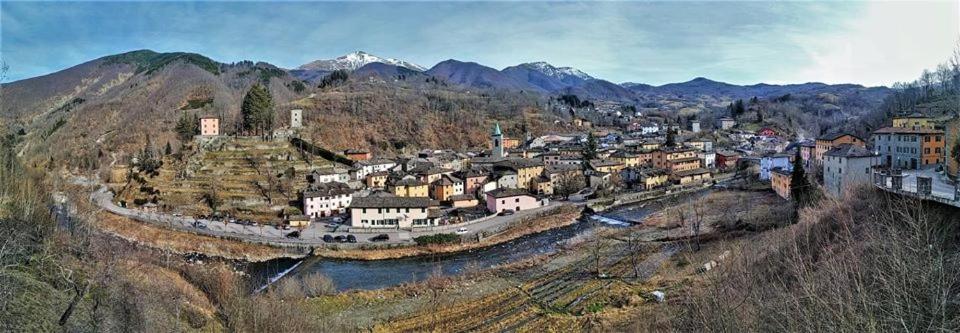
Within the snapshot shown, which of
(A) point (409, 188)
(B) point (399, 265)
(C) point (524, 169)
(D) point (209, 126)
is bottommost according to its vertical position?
(B) point (399, 265)

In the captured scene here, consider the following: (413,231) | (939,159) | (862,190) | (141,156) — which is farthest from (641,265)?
(141,156)

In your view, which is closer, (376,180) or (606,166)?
(376,180)

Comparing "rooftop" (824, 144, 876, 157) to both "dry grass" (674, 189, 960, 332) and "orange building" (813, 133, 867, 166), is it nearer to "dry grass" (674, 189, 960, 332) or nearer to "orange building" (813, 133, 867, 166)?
"orange building" (813, 133, 867, 166)

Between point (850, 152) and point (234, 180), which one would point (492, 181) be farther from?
point (850, 152)

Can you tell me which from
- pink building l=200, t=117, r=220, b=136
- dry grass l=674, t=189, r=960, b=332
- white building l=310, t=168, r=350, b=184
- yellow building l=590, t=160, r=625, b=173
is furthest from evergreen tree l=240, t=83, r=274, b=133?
dry grass l=674, t=189, r=960, b=332

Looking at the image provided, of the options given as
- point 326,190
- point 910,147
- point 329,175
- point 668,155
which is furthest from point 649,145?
point 326,190

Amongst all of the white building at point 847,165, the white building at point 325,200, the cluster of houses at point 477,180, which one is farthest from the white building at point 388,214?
the white building at point 847,165

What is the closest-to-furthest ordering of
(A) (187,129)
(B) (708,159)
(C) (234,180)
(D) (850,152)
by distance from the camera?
(D) (850,152), (C) (234,180), (A) (187,129), (B) (708,159)
